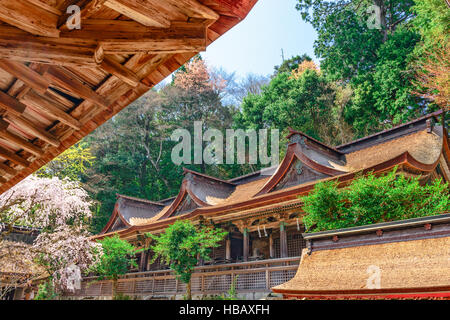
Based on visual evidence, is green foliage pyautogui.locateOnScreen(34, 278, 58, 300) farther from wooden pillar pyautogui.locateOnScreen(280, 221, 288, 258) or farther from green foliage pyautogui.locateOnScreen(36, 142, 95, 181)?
wooden pillar pyautogui.locateOnScreen(280, 221, 288, 258)

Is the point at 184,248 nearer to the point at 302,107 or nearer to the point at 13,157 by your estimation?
the point at 13,157

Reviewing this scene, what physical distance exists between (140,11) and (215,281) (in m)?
12.4

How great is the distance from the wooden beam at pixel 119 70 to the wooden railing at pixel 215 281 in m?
9.36

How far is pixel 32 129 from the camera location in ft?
10.4

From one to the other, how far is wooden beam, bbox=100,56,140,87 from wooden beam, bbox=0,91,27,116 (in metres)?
0.86

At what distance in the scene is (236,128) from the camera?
108 ft

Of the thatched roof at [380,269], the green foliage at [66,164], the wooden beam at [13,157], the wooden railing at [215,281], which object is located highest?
the green foliage at [66,164]

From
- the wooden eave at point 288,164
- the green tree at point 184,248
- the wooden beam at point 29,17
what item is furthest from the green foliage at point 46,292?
the wooden beam at point 29,17

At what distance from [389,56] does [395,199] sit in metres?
18.5

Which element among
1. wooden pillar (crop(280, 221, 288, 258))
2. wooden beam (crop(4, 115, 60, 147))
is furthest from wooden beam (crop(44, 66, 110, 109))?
wooden pillar (crop(280, 221, 288, 258))

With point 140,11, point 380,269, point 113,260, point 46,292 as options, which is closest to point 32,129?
point 140,11

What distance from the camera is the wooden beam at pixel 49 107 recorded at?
2896 mm

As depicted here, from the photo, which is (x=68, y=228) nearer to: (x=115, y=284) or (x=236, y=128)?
(x=115, y=284)

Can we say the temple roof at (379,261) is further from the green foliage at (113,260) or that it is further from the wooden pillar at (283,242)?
the green foliage at (113,260)
